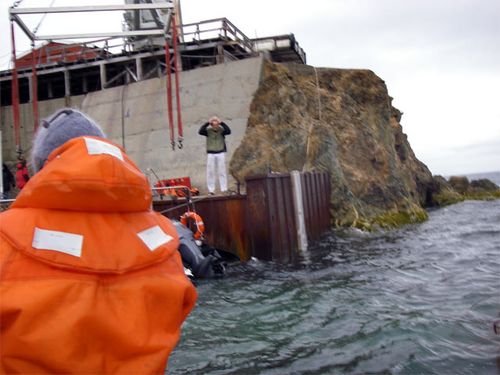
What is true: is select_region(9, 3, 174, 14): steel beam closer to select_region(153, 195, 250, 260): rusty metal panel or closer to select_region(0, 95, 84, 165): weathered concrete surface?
select_region(153, 195, 250, 260): rusty metal panel

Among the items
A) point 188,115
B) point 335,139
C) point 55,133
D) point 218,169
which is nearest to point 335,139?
point 335,139

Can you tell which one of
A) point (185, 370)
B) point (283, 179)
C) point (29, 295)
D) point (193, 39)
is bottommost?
point (185, 370)

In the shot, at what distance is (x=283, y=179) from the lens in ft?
32.1

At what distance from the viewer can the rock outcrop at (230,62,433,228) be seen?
14938mm

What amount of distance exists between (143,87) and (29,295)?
649 inches

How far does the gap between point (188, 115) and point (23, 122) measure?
26.6 feet

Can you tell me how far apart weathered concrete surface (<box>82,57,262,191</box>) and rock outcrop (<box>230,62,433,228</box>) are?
0.50m

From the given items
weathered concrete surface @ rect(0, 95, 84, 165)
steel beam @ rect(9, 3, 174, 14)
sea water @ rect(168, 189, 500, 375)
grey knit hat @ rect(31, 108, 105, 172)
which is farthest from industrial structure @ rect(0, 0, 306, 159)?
grey knit hat @ rect(31, 108, 105, 172)

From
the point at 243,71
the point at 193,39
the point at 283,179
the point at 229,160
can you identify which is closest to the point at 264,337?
the point at 283,179

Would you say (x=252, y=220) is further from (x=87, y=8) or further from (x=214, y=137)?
(x=87, y=8)

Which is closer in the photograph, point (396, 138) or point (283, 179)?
point (283, 179)

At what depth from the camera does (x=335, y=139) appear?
16906 millimetres

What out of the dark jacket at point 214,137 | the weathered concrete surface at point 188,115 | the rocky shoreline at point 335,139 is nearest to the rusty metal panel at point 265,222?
the dark jacket at point 214,137

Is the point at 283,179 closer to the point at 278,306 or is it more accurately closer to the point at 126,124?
the point at 278,306
